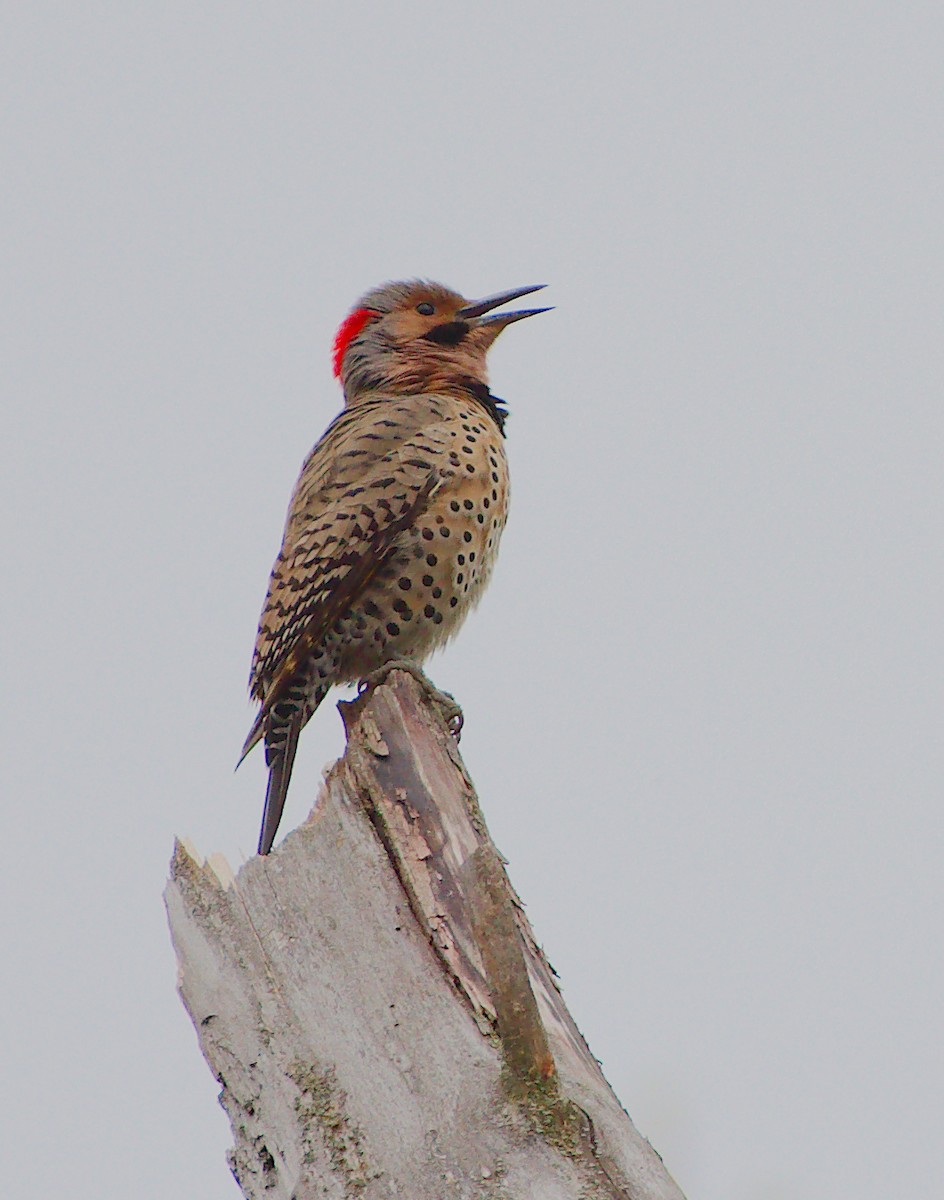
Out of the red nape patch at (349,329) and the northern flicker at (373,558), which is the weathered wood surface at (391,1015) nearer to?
the northern flicker at (373,558)

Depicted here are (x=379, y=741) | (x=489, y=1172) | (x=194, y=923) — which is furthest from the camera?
(x=379, y=741)

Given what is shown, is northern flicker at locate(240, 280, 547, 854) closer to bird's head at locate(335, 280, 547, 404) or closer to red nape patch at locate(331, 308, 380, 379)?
bird's head at locate(335, 280, 547, 404)

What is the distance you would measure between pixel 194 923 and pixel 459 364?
3.15 m

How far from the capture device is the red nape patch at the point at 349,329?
21.6 feet

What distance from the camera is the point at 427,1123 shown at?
10.2ft

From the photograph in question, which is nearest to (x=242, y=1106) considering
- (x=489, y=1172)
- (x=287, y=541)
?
(x=489, y=1172)

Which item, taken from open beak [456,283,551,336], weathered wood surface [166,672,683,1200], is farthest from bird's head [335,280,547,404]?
weathered wood surface [166,672,683,1200]

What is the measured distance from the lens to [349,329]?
6641 millimetres

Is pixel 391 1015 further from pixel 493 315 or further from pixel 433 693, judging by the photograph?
pixel 493 315

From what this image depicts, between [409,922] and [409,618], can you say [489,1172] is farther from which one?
[409,618]

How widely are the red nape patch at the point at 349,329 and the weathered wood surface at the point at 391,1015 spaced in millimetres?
3062

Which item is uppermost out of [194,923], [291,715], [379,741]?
[291,715]

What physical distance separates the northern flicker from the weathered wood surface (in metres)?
1.40

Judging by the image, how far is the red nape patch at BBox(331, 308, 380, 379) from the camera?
6.58m
